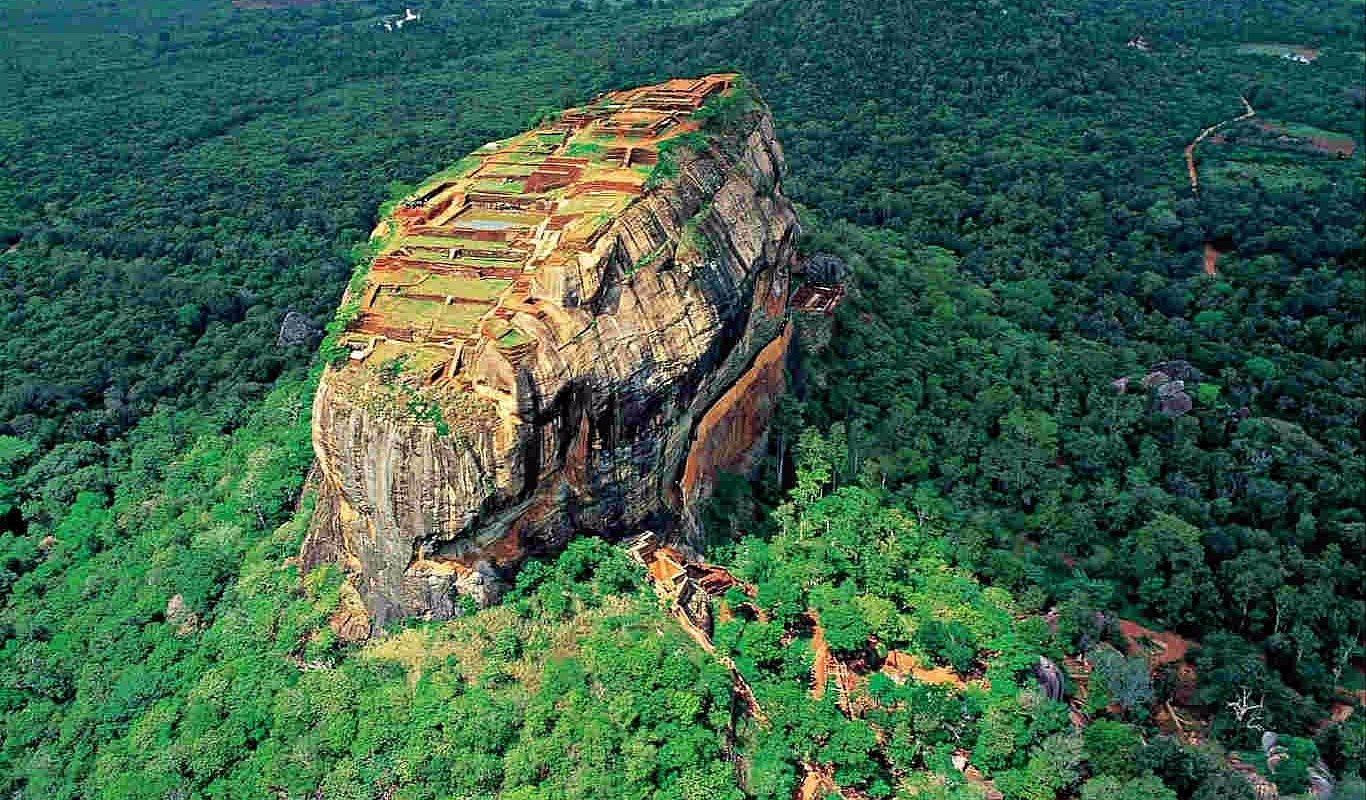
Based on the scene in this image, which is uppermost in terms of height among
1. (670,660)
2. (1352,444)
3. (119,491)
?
(670,660)

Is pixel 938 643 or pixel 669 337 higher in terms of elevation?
pixel 669 337

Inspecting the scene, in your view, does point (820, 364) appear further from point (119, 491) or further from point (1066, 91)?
point (1066, 91)

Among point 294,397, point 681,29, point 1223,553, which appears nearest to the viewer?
point 1223,553

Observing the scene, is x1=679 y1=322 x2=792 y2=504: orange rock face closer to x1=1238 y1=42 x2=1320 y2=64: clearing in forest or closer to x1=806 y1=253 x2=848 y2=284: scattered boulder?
x1=806 y1=253 x2=848 y2=284: scattered boulder

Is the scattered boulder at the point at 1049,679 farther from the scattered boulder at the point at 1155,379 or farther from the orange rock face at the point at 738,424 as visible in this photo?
the scattered boulder at the point at 1155,379

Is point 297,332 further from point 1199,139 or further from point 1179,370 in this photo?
point 1199,139

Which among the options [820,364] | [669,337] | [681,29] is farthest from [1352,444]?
[681,29]

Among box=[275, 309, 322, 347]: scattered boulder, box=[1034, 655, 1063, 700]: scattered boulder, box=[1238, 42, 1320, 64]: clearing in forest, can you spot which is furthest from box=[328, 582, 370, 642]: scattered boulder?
box=[1238, 42, 1320, 64]: clearing in forest
